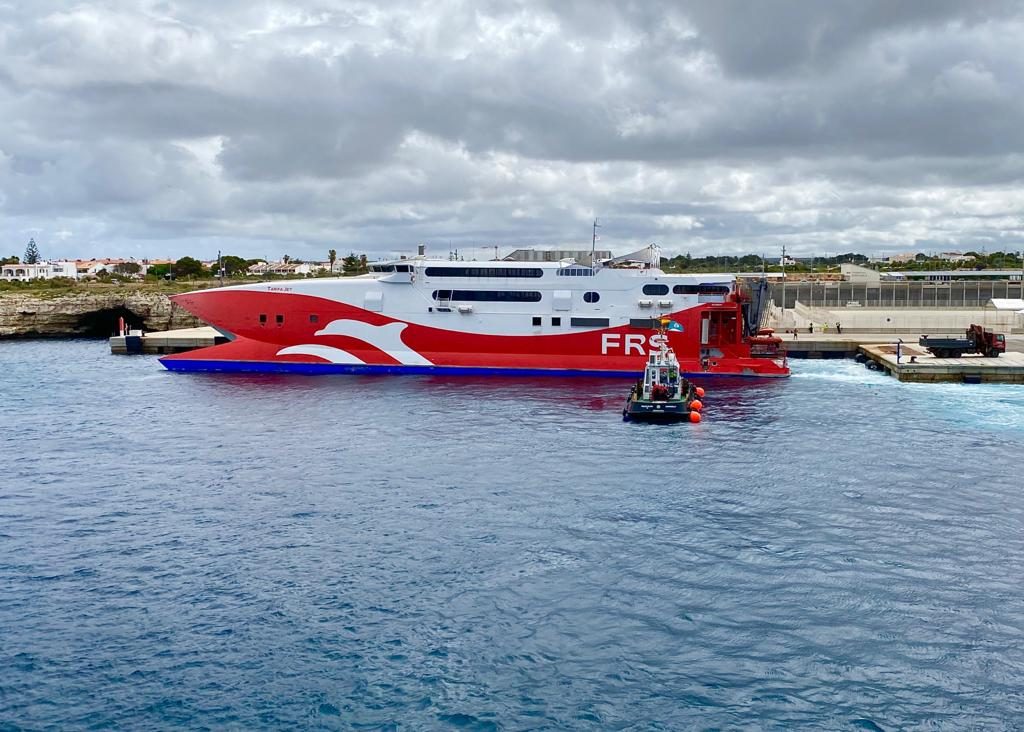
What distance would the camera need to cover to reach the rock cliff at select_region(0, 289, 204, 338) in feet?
270

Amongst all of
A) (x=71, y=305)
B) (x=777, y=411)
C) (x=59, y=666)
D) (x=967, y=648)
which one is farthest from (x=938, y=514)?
(x=71, y=305)

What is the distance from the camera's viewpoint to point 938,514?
2258 centimetres

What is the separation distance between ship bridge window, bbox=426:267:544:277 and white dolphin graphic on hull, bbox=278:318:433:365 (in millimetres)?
3741

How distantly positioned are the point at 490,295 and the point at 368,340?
25.8 feet

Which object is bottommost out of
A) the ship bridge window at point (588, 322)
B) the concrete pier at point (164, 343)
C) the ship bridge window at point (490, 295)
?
the concrete pier at point (164, 343)

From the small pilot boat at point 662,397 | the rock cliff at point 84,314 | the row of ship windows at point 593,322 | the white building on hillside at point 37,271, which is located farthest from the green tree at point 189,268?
the small pilot boat at point 662,397

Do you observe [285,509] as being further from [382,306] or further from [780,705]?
[382,306]

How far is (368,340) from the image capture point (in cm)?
5062

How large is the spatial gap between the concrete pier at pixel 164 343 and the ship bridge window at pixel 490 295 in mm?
22263

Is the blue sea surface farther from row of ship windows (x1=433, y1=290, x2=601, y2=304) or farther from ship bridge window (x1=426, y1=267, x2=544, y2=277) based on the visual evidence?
ship bridge window (x1=426, y1=267, x2=544, y2=277)

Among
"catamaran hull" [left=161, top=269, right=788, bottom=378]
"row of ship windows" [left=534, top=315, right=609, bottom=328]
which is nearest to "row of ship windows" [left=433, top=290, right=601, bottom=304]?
"catamaran hull" [left=161, top=269, right=788, bottom=378]

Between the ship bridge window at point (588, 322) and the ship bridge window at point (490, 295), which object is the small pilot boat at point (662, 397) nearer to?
the ship bridge window at point (588, 322)

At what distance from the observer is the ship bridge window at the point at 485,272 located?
4988 cm

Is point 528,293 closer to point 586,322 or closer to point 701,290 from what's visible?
point 586,322
